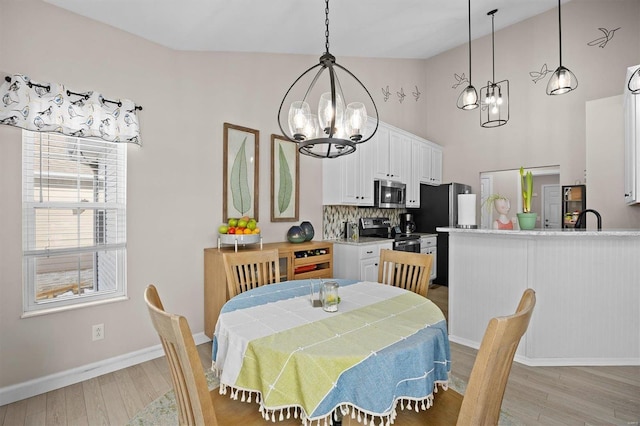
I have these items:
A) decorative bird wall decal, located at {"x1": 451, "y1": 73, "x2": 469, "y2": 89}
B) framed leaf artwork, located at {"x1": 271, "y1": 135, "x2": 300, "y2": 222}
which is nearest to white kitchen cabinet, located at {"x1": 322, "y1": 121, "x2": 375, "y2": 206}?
framed leaf artwork, located at {"x1": 271, "y1": 135, "x2": 300, "y2": 222}

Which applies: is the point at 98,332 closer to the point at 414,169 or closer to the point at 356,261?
the point at 356,261

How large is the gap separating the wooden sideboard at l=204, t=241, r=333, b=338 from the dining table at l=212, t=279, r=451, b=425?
1.49 metres

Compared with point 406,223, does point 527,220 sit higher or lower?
higher

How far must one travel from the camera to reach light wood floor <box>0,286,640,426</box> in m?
1.99

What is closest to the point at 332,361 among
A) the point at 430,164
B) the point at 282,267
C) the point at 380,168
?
the point at 282,267

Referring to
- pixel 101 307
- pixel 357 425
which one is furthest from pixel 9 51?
pixel 357 425

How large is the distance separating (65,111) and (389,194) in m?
3.79

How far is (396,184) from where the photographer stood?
4.84 meters

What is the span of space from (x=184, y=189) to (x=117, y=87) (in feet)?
3.26

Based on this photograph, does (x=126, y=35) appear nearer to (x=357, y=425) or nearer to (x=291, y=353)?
(x=291, y=353)

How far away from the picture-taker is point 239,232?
3100mm

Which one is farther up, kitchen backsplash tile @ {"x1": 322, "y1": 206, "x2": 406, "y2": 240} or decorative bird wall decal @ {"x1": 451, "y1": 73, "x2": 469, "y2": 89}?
decorative bird wall decal @ {"x1": 451, "y1": 73, "x2": 469, "y2": 89}

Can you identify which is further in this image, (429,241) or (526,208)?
(429,241)

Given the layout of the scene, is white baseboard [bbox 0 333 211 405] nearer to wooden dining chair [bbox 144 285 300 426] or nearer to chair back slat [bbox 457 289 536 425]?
wooden dining chair [bbox 144 285 300 426]
